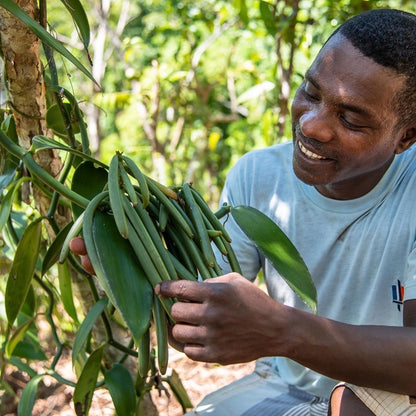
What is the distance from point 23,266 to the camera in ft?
3.26

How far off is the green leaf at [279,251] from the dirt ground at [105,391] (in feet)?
2.42

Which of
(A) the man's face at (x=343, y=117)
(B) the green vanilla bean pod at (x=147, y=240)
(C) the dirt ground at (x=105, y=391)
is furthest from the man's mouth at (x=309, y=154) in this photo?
(C) the dirt ground at (x=105, y=391)

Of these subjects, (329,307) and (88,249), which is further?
(329,307)

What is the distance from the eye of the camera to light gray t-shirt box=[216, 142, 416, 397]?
43.4 inches

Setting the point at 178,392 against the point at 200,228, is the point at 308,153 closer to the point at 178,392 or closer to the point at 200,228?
the point at 200,228

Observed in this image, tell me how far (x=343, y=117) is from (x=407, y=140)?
166mm

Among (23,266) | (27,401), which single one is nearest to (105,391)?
(27,401)

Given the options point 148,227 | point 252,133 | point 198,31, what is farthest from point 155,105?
point 148,227

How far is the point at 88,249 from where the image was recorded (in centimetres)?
75

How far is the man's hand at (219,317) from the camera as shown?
28.3 inches

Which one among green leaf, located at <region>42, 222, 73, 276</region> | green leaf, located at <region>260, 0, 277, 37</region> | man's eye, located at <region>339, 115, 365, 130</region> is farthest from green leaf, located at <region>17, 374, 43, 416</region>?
green leaf, located at <region>260, 0, 277, 37</region>

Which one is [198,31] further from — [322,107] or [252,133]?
[322,107]

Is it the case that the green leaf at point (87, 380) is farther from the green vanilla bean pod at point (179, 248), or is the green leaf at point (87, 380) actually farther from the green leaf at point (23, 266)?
the green vanilla bean pod at point (179, 248)

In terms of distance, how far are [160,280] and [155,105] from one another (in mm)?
2235
